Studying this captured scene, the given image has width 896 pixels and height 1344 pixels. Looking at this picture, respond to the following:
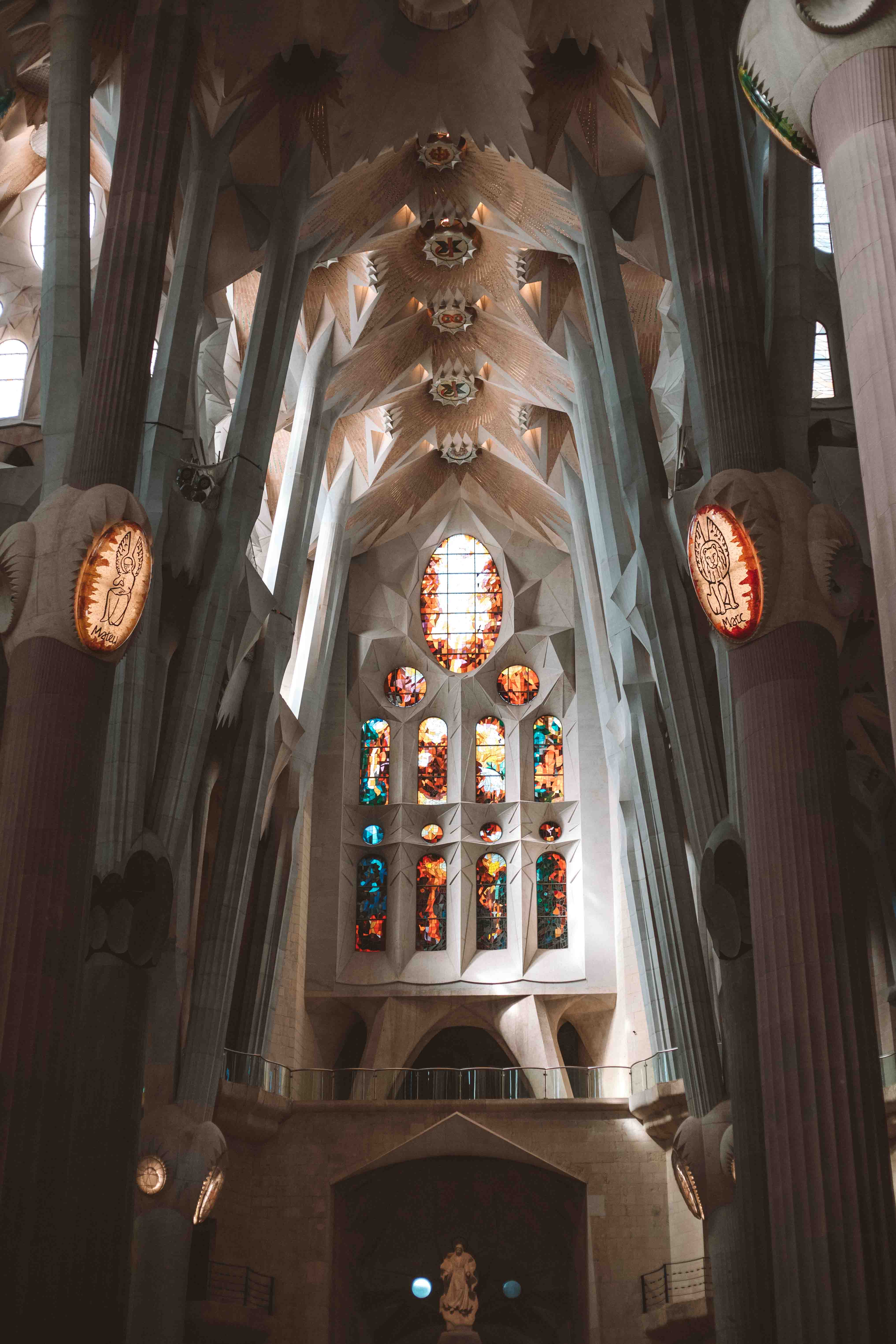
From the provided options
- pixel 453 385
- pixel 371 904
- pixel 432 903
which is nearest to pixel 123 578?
pixel 453 385

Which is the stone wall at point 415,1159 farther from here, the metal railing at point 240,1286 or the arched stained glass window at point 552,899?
the arched stained glass window at point 552,899

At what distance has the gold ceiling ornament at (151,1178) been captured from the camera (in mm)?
17266

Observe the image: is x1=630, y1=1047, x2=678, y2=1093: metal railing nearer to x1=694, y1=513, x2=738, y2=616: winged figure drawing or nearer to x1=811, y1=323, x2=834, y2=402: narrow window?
x1=811, y1=323, x2=834, y2=402: narrow window

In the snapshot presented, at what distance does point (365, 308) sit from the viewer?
75.7 feet

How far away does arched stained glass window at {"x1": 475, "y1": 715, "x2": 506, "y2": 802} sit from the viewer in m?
27.4

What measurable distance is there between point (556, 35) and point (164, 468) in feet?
23.0

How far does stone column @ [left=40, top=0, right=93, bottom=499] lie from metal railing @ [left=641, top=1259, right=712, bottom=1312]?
45.4 feet

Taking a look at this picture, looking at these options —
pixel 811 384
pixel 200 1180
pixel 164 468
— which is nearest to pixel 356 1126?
pixel 200 1180

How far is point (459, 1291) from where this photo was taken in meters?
20.0

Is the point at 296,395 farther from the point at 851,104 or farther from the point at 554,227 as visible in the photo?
the point at 851,104

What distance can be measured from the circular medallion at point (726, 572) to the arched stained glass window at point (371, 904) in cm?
1629

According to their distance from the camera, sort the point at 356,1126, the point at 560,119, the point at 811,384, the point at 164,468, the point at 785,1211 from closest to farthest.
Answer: the point at 785,1211, the point at 811,384, the point at 164,468, the point at 560,119, the point at 356,1126

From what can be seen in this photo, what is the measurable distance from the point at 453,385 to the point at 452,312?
196 centimetres

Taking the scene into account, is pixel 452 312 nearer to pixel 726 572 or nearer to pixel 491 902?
pixel 491 902
